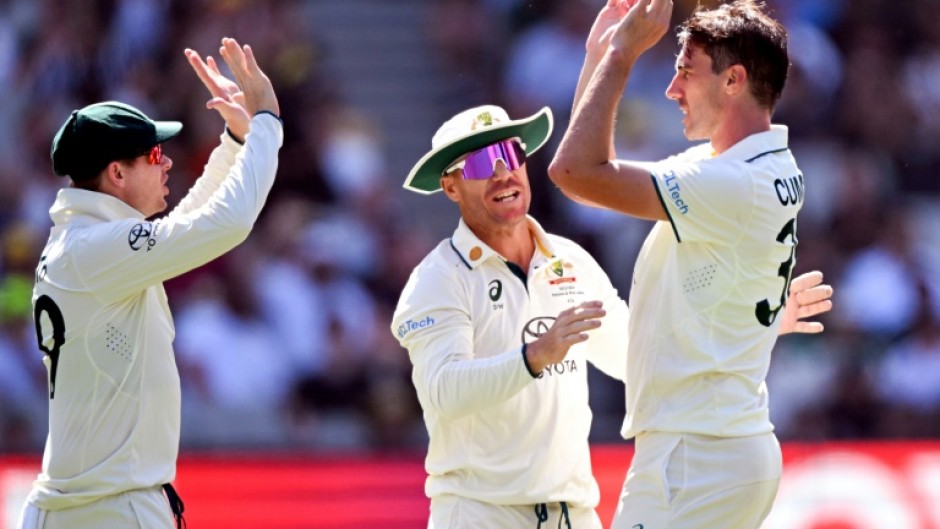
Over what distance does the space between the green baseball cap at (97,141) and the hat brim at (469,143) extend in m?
0.96

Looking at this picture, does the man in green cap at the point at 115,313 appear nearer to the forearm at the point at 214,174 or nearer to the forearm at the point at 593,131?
the forearm at the point at 214,174

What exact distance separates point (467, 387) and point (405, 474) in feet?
11.2

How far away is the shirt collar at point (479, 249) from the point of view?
5.45 metres

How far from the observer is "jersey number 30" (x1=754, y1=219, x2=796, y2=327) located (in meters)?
5.01

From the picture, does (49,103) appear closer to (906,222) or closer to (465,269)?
(906,222)

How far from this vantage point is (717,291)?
16.1 feet

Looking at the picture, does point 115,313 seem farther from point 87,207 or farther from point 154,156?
point 154,156

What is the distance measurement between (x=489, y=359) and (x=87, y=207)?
1.39m

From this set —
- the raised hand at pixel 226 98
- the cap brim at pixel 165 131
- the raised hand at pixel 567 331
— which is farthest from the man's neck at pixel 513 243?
the cap brim at pixel 165 131

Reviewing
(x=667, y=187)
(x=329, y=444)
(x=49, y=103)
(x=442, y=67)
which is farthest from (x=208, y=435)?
(x=667, y=187)

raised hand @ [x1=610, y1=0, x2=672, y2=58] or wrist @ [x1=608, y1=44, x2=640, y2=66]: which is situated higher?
raised hand @ [x1=610, y1=0, x2=672, y2=58]

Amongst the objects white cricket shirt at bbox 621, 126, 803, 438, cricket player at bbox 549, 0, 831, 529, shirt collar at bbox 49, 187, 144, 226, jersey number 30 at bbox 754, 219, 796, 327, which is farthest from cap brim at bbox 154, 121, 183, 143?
jersey number 30 at bbox 754, 219, 796, 327

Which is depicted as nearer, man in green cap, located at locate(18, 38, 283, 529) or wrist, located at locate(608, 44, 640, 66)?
wrist, located at locate(608, 44, 640, 66)

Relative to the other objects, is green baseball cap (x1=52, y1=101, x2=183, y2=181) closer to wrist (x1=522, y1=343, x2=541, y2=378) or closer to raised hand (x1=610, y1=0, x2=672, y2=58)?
wrist (x1=522, y1=343, x2=541, y2=378)
